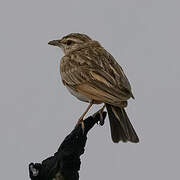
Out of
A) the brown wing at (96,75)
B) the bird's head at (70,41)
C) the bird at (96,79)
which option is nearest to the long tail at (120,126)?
the bird at (96,79)

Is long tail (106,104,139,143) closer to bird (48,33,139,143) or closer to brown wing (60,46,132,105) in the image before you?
bird (48,33,139,143)

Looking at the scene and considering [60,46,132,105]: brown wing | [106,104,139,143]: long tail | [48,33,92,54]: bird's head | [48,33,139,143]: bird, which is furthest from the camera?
[48,33,92,54]: bird's head

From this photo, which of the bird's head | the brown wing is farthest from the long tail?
the bird's head

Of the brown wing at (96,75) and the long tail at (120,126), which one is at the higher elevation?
the brown wing at (96,75)

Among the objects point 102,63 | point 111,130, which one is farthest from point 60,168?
point 102,63

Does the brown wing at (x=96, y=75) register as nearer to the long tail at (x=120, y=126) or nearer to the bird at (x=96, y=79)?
the bird at (x=96, y=79)

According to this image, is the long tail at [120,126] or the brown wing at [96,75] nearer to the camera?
the long tail at [120,126]
